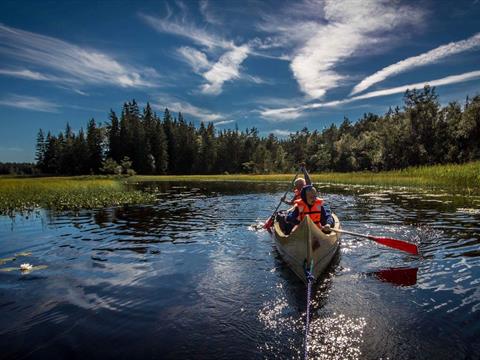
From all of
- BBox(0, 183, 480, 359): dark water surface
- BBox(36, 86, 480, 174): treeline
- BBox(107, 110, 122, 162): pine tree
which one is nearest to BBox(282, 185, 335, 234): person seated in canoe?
BBox(0, 183, 480, 359): dark water surface

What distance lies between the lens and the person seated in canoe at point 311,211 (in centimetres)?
939

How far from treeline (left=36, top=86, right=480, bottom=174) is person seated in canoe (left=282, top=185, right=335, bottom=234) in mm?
55422

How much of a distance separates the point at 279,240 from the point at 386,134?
62886 mm

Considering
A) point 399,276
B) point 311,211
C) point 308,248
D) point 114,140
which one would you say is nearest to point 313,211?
point 311,211

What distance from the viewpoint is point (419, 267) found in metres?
9.19

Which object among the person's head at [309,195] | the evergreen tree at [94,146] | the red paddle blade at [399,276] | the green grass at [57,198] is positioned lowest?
the red paddle blade at [399,276]

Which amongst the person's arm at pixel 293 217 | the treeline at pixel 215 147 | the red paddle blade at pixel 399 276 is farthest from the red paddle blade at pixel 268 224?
the treeline at pixel 215 147

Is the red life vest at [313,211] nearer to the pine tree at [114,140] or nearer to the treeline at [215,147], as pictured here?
the treeline at [215,147]

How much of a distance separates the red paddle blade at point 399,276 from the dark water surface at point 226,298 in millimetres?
50

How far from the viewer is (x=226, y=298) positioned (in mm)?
7414

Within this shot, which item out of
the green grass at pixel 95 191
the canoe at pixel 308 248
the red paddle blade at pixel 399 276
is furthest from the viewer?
the green grass at pixel 95 191

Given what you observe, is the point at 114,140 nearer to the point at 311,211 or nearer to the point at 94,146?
the point at 94,146

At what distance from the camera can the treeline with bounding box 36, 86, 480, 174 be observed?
192 ft

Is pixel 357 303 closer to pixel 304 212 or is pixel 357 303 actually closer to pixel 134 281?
pixel 304 212
